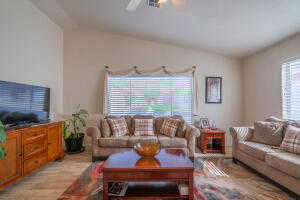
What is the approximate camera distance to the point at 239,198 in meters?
2.16

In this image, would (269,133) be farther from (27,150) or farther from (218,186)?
(27,150)

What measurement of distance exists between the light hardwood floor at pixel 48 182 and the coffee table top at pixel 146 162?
0.88 metres

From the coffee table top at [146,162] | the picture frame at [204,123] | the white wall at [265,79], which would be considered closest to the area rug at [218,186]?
the coffee table top at [146,162]

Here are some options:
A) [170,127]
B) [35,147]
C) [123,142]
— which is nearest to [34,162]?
[35,147]

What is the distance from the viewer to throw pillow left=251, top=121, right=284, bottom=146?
2.89 m

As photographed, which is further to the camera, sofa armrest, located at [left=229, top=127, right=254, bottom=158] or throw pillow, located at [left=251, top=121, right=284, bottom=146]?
sofa armrest, located at [left=229, top=127, right=254, bottom=158]

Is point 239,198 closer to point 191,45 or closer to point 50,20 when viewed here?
point 191,45

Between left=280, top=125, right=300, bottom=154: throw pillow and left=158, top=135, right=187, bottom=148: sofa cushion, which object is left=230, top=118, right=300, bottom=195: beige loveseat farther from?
left=158, top=135, right=187, bottom=148: sofa cushion

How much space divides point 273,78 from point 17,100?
15.7 feet

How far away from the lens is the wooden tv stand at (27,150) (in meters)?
2.26

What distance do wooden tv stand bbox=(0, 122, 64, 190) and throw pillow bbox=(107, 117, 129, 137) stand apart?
1.06 metres

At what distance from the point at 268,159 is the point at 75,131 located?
3.92 meters

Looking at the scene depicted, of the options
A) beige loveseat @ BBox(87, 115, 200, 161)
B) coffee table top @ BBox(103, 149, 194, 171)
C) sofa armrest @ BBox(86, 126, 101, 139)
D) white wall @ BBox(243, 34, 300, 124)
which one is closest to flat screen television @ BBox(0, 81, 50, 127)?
sofa armrest @ BBox(86, 126, 101, 139)

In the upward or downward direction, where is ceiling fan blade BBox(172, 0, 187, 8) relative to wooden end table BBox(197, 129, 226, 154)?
upward
